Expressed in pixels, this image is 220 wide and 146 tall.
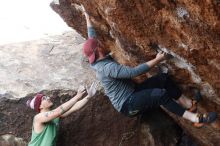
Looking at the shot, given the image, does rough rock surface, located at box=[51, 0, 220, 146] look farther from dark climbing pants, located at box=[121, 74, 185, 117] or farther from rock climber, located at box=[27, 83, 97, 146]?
rock climber, located at box=[27, 83, 97, 146]

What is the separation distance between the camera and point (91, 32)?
6.59 metres

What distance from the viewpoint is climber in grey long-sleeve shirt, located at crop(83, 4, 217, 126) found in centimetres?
593

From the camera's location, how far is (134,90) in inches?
253

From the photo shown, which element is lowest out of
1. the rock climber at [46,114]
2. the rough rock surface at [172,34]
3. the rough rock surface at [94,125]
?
the rough rock surface at [94,125]

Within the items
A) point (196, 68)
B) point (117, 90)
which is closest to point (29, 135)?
point (117, 90)

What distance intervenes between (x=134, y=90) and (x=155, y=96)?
1.56 feet

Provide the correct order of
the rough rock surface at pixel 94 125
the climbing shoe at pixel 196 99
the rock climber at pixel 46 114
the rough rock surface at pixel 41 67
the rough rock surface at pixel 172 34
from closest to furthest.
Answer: the rough rock surface at pixel 172 34, the climbing shoe at pixel 196 99, the rock climber at pixel 46 114, the rough rock surface at pixel 94 125, the rough rock surface at pixel 41 67

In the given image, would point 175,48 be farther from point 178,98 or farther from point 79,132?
point 79,132

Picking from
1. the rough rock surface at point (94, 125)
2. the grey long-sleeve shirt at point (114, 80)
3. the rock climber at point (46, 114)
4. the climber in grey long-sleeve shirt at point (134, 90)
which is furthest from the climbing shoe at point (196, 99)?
the rough rock surface at point (94, 125)

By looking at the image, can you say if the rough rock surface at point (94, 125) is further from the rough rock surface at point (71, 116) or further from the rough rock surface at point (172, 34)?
the rough rock surface at point (172, 34)

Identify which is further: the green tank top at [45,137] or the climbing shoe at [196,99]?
the green tank top at [45,137]

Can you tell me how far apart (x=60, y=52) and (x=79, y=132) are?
1.94 m

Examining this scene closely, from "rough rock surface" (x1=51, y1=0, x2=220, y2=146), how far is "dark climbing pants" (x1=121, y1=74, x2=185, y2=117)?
0.19 meters

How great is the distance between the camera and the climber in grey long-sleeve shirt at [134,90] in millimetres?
5930
